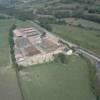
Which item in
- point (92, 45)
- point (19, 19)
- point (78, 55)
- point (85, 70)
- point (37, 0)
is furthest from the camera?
point (37, 0)

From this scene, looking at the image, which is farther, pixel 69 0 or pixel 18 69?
pixel 69 0

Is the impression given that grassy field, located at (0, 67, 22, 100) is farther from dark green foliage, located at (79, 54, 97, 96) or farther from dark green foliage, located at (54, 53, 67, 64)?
dark green foliage, located at (79, 54, 97, 96)

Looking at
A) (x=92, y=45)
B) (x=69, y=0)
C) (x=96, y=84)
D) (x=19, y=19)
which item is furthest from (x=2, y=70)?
(x=69, y=0)

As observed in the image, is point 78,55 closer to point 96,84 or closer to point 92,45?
point 92,45

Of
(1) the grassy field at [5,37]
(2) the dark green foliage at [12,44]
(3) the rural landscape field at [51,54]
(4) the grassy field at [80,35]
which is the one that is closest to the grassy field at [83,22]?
(3) the rural landscape field at [51,54]

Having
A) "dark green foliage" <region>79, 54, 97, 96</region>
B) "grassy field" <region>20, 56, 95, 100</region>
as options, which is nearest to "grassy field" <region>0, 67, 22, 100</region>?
"grassy field" <region>20, 56, 95, 100</region>

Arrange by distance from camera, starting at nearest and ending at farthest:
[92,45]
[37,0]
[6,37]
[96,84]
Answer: [96,84] < [92,45] < [6,37] < [37,0]

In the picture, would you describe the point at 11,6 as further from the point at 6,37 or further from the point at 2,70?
the point at 2,70
